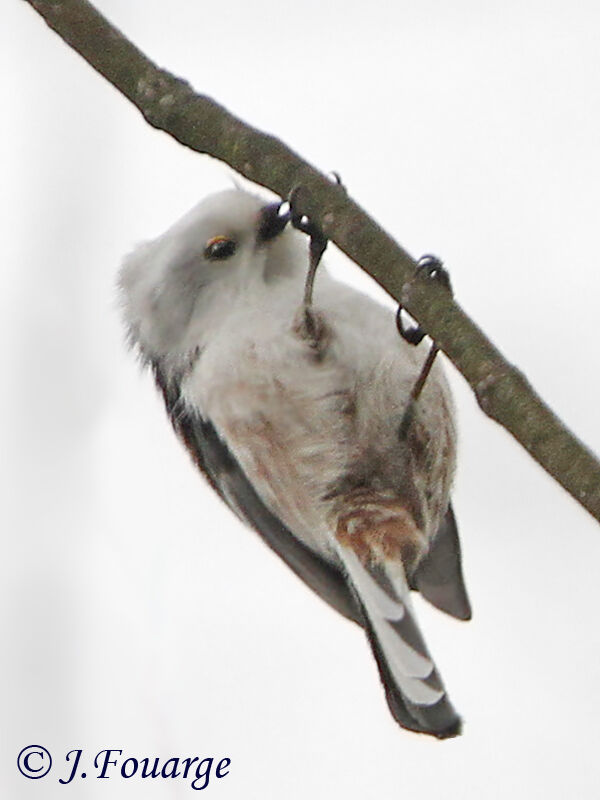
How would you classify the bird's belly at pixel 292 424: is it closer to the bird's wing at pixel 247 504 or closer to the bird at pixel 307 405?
the bird at pixel 307 405

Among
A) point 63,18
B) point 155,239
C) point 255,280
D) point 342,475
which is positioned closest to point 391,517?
point 342,475

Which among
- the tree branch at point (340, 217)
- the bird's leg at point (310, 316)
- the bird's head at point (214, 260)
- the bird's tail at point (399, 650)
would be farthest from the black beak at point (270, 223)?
the bird's tail at point (399, 650)

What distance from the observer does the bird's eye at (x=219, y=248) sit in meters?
3.38

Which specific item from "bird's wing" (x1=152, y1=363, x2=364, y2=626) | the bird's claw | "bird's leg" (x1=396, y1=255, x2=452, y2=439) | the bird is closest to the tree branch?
the bird's claw

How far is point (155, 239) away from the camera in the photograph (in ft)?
11.7

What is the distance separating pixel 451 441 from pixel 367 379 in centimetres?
33

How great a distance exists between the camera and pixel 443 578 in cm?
352

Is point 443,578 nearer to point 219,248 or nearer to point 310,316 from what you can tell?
point 310,316

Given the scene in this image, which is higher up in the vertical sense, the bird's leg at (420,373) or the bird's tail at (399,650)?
the bird's leg at (420,373)

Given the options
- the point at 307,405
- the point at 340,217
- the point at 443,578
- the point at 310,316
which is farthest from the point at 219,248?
the point at 443,578

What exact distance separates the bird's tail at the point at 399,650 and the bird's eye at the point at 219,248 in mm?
874

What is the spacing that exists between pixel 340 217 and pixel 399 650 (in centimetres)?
93

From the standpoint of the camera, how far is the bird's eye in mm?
3375

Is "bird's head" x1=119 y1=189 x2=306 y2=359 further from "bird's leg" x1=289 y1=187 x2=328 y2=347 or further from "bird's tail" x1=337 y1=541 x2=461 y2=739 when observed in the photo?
"bird's tail" x1=337 y1=541 x2=461 y2=739
